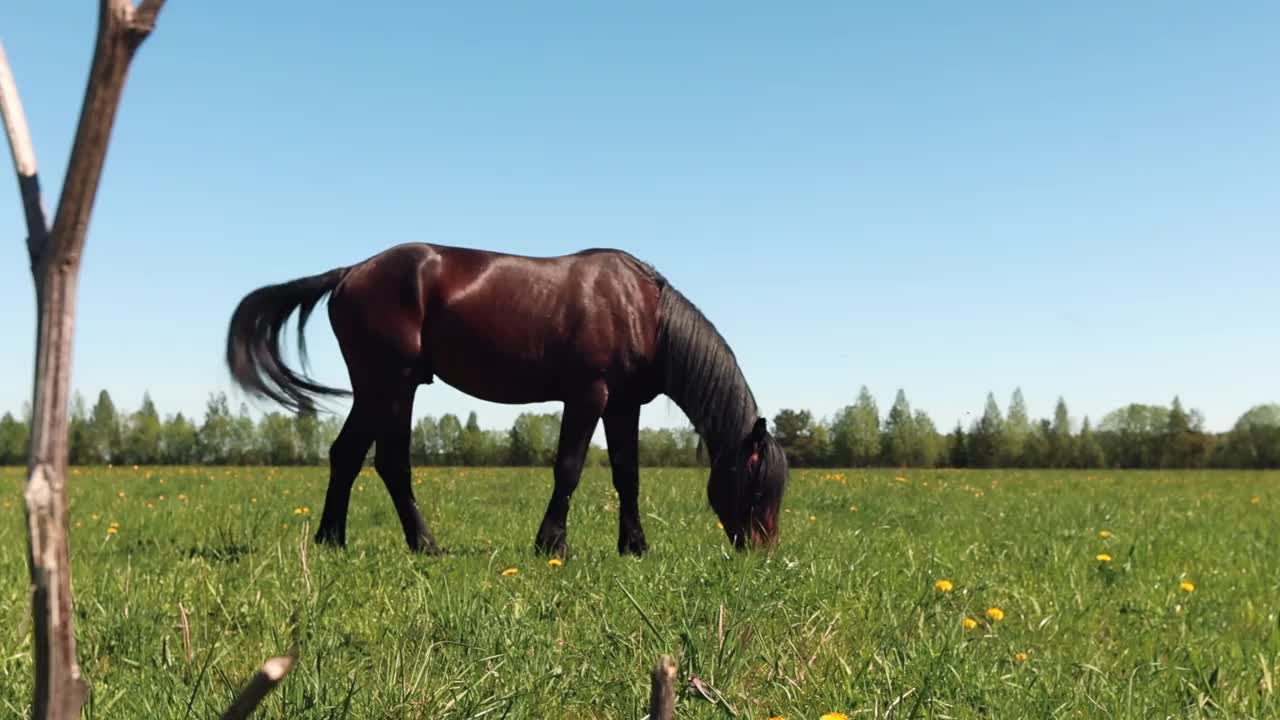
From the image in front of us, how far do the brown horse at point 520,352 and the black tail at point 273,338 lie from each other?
0.07 m

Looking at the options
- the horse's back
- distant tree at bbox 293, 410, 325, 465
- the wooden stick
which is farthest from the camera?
distant tree at bbox 293, 410, 325, 465

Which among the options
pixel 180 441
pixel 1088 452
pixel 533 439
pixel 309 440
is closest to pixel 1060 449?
pixel 1088 452

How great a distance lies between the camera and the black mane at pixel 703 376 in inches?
240

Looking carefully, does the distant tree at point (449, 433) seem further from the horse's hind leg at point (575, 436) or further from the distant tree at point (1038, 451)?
the horse's hind leg at point (575, 436)

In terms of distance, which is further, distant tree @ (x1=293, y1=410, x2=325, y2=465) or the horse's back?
distant tree @ (x1=293, y1=410, x2=325, y2=465)

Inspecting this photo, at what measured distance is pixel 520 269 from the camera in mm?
6320

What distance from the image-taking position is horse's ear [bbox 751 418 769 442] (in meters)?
5.65

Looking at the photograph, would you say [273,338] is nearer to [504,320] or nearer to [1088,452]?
[504,320]

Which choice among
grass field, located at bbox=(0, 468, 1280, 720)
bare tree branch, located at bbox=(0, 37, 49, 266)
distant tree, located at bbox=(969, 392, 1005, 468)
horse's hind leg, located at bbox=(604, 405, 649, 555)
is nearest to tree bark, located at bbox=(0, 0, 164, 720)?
bare tree branch, located at bbox=(0, 37, 49, 266)

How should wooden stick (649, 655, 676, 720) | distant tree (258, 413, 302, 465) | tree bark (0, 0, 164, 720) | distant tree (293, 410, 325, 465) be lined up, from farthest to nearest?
distant tree (258, 413, 302, 465)
distant tree (293, 410, 325, 465)
wooden stick (649, 655, 676, 720)
tree bark (0, 0, 164, 720)

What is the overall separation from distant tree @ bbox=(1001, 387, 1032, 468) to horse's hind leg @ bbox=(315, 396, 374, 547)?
66592 mm

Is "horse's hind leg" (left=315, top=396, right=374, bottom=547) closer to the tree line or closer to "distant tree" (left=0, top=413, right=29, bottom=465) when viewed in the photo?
the tree line

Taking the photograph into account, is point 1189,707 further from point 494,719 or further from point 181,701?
point 181,701

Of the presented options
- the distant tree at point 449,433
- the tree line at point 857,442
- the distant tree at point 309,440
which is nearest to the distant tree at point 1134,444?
the tree line at point 857,442
